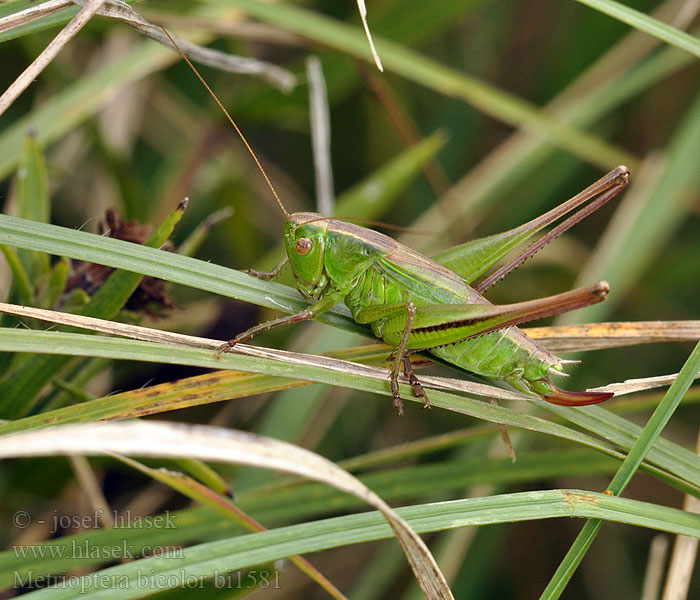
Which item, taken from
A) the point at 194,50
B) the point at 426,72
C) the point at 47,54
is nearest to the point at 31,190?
the point at 47,54

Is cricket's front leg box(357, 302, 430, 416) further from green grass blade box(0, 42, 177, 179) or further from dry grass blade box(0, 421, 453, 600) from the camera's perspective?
green grass blade box(0, 42, 177, 179)

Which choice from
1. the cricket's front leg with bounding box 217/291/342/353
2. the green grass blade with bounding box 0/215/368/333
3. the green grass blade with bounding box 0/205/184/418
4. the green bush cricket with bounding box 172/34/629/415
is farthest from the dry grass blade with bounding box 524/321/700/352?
the green grass blade with bounding box 0/205/184/418

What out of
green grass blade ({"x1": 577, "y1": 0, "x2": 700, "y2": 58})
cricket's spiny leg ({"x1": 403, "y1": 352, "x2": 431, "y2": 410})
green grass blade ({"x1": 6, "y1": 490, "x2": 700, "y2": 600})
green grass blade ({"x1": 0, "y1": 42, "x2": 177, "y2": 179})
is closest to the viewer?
green grass blade ({"x1": 6, "y1": 490, "x2": 700, "y2": 600})

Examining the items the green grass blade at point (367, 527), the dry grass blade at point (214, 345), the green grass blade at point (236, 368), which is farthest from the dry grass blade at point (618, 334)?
the green grass blade at point (367, 527)

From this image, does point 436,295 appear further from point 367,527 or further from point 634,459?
point 367,527

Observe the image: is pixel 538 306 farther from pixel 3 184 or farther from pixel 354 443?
pixel 3 184

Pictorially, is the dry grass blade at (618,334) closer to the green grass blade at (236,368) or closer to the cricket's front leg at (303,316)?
the green grass blade at (236,368)

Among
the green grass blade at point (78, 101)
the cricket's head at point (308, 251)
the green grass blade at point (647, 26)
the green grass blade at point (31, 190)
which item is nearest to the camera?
the green grass blade at point (647, 26)
